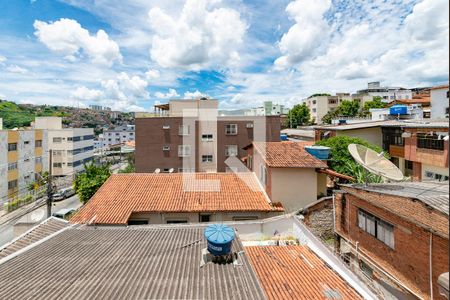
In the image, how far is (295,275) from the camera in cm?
931

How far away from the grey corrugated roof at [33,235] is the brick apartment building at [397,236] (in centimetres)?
1226

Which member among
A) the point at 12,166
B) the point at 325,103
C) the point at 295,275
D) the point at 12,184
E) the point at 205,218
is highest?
the point at 325,103

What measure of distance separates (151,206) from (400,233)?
39.1ft

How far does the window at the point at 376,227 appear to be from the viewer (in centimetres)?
902

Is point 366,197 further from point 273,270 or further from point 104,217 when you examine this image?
point 104,217

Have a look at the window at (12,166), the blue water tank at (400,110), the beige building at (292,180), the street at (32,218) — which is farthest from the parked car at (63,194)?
the blue water tank at (400,110)

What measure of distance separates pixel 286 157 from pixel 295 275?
8426 mm

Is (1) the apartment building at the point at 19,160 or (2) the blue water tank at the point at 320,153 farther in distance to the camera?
(1) the apartment building at the point at 19,160

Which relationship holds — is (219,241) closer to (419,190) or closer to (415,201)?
(415,201)

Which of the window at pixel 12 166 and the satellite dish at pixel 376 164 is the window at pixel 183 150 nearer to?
the satellite dish at pixel 376 164

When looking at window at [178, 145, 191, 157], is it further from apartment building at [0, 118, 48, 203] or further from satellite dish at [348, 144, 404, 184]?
apartment building at [0, 118, 48, 203]

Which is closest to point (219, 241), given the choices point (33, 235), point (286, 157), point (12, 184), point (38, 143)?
point (33, 235)

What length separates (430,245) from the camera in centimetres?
715

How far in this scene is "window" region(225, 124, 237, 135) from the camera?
31.7 meters
